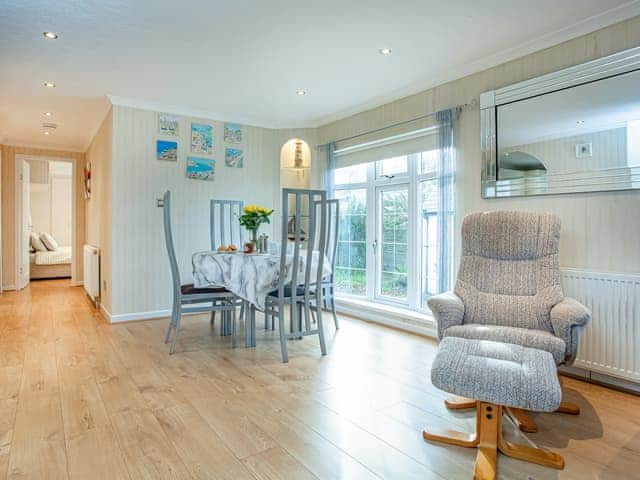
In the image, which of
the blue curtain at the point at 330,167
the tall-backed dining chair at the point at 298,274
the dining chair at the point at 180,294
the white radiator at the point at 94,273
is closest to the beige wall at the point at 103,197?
the white radiator at the point at 94,273

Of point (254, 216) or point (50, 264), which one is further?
point (50, 264)

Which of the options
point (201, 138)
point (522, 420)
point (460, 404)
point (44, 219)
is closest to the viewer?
point (522, 420)

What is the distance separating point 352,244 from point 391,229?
0.69 meters

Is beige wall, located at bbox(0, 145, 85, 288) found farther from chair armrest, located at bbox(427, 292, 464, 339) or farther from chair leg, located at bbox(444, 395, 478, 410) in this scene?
chair leg, located at bbox(444, 395, 478, 410)

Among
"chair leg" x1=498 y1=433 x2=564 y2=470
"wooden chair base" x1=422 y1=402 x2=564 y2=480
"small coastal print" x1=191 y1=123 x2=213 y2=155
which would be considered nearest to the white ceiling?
"small coastal print" x1=191 y1=123 x2=213 y2=155

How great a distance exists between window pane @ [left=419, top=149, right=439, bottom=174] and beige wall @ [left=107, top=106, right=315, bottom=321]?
236cm

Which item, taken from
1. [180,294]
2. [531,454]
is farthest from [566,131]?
[180,294]

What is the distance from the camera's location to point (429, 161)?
3.93 meters

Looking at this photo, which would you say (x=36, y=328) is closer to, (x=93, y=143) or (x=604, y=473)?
(x=93, y=143)

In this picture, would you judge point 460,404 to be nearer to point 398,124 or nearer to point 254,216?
point 254,216

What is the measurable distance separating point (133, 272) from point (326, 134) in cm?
286

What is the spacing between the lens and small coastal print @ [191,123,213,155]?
4680mm

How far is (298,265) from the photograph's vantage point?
318cm

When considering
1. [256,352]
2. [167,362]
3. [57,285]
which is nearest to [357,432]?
[256,352]
